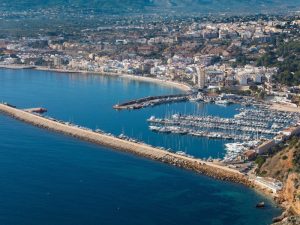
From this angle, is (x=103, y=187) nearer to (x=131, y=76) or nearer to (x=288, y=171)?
(x=288, y=171)

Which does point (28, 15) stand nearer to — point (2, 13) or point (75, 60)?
point (2, 13)

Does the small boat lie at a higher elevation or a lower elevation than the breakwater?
higher

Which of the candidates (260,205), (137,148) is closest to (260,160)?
(260,205)

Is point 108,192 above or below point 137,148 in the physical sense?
above

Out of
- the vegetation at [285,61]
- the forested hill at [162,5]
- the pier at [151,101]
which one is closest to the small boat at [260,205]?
the pier at [151,101]

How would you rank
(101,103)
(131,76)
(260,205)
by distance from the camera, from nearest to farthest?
(260,205)
(101,103)
(131,76)

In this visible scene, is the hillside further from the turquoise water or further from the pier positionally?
the pier

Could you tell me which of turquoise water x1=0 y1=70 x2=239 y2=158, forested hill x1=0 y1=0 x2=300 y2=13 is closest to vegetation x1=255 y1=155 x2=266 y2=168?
turquoise water x1=0 y1=70 x2=239 y2=158
